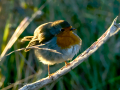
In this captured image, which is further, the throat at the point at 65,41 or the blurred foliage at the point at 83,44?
the blurred foliage at the point at 83,44

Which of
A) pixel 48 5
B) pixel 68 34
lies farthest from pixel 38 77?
pixel 48 5

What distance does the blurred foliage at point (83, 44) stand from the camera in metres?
2.40

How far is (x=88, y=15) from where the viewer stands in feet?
8.73

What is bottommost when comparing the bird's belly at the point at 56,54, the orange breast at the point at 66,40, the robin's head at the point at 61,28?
the bird's belly at the point at 56,54

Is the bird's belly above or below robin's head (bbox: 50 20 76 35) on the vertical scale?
below

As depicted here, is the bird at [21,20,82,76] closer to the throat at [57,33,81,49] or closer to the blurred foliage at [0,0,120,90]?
the throat at [57,33,81,49]

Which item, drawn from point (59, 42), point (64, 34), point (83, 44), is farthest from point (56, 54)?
point (83, 44)

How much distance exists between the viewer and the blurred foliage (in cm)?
240

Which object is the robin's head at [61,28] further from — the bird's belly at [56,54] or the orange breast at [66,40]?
the bird's belly at [56,54]

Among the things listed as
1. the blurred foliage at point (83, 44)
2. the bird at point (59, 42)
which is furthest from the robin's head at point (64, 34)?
the blurred foliage at point (83, 44)

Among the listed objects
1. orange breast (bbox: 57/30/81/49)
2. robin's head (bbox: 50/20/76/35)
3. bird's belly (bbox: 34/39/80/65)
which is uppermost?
robin's head (bbox: 50/20/76/35)

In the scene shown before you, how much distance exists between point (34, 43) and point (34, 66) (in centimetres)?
52

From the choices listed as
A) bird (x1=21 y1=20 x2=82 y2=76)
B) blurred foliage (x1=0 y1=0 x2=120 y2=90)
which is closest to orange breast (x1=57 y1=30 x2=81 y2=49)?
bird (x1=21 y1=20 x2=82 y2=76)

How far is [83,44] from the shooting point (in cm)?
254
